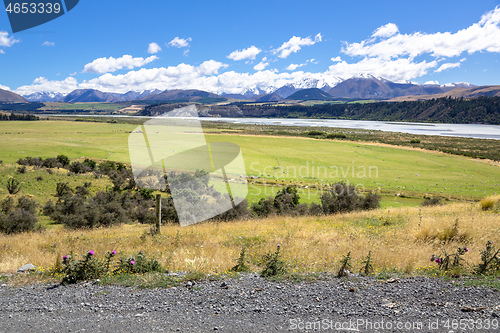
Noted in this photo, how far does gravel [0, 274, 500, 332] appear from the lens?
4.59 m

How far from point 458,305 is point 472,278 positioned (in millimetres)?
1540

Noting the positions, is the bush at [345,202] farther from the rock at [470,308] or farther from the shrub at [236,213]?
the rock at [470,308]

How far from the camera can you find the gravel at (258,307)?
4.59m

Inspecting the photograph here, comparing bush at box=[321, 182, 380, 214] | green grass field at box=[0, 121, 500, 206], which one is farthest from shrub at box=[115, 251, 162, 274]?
green grass field at box=[0, 121, 500, 206]

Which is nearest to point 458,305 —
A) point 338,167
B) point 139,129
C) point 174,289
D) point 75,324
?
point 174,289

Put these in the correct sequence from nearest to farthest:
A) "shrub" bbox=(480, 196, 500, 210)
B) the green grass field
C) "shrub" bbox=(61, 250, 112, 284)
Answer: "shrub" bbox=(61, 250, 112, 284) → "shrub" bbox=(480, 196, 500, 210) → the green grass field

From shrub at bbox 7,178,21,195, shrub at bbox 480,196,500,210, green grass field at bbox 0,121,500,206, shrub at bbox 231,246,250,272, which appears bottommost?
green grass field at bbox 0,121,500,206

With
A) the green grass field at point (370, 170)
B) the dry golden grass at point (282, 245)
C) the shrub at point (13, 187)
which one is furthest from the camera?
the green grass field at point (370, 170)

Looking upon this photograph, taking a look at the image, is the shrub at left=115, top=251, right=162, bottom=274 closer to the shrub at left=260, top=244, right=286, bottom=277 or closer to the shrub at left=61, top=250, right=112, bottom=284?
the shrub at left=61, top=250, right=112, bottom=284

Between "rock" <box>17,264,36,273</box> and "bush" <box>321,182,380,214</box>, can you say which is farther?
"bush" <box>321,182,380,214</box>

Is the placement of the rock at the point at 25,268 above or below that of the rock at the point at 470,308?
below

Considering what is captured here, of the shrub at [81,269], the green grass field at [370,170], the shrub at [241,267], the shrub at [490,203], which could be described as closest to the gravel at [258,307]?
the shrub at [81,269]

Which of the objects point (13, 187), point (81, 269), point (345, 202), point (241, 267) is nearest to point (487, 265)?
point (241, 267)

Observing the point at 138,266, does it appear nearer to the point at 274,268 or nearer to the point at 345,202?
the point at 274,268
